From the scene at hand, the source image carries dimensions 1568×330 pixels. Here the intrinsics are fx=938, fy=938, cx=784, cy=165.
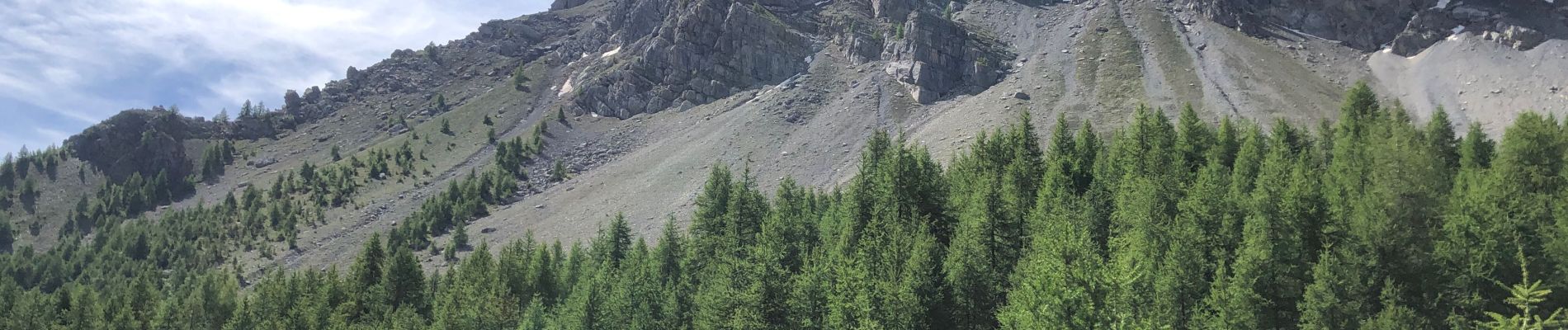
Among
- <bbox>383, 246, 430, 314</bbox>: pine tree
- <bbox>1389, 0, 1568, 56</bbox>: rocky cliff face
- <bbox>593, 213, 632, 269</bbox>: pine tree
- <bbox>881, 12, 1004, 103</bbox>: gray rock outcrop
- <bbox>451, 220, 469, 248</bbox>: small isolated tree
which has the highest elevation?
<bbox>383, 246, 430, 314</bbox>: pine tree

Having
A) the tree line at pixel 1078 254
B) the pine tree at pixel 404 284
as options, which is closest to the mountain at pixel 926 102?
the pine tree at pixel 404 284

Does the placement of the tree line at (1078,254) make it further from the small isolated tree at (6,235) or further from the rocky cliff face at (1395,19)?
the small isolated tree at (6,235)

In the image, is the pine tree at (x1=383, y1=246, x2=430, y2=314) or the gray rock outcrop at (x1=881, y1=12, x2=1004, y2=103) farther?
the gray rock outcrop at (x1=881, y1=12, x2=1004, y2=103)

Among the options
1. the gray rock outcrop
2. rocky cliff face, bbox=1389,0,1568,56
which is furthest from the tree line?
rocky cliff face, bbox=1389,0,1568,56

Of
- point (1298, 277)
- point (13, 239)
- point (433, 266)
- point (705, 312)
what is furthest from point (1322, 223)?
point (13, 239)

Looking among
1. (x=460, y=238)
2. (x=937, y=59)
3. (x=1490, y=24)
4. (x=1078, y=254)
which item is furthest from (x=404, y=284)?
(x=1490, y=24)

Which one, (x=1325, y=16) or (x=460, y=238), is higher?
(x=460, y=238)

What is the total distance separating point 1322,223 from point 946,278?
17136 mm

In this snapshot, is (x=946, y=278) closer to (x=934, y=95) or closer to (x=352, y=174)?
(x=934, y=95)

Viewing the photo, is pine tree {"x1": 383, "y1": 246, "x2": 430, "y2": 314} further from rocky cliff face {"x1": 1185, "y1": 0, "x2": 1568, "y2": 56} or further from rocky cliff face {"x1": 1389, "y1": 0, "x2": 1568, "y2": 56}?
rocky cliff face {"x1": 1389, "y1": 0, "x2": 1568, "y2": 56}

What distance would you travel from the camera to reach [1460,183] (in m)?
47.3

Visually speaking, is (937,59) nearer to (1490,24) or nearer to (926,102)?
(926,102)

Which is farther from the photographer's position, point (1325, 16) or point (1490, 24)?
point (1325, 16)

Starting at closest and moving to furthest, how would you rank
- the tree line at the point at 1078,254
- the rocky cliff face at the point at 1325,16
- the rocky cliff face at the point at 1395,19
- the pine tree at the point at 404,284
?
the tree line at the point at 1078,254, the pine tree at the point at 404,284, the rocky cliff face at the point at 1395,19, the rocky cliff face at the point at 1325,16
